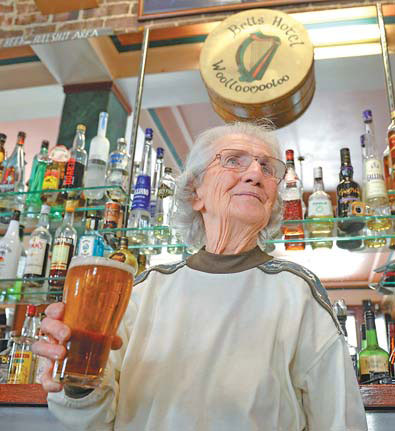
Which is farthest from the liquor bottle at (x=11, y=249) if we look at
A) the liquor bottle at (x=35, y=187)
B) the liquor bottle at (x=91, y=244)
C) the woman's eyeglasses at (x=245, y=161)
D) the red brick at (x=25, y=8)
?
the red brick at (x=25, y=8)

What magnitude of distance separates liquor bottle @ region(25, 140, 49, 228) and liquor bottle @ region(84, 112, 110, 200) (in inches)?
10.7

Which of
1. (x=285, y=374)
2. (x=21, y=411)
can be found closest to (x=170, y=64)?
(x=21, y=411)

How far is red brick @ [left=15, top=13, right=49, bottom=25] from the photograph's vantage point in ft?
12.0

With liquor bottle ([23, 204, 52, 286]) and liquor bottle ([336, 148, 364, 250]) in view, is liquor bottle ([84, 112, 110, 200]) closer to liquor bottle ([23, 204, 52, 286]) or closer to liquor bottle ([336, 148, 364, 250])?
liquor bottle ([23, 204, 52, 286])

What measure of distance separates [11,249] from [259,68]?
1.55m

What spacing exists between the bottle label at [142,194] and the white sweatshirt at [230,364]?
1.21m

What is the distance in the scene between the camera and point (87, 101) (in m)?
3.45

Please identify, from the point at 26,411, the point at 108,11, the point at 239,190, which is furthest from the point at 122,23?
the point at 26,411

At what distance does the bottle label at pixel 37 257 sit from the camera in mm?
2363

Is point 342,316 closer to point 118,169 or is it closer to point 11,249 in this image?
point 118,169

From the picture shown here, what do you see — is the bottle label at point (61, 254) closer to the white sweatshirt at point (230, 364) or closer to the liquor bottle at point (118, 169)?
the liquor bottle at point (118, 169)

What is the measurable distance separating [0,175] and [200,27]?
1.56 meters

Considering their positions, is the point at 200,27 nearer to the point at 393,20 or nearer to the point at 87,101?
the point at 87,101

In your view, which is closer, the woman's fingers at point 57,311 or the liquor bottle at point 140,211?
the woman's fingers at point 57,311
